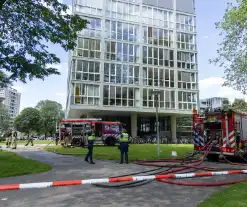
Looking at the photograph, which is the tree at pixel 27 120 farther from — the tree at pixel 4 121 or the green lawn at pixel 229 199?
the green lawn at pixel 229 199

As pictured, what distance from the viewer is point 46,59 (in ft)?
40.2

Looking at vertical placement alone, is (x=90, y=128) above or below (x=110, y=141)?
above

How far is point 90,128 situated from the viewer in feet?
71.8

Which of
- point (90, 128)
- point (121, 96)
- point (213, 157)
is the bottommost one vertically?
point (213, 157)

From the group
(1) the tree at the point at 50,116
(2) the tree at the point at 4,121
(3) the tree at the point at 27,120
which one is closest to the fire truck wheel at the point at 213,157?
(3) the tree at the point at 27,120

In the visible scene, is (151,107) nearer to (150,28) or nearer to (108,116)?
(108,116)

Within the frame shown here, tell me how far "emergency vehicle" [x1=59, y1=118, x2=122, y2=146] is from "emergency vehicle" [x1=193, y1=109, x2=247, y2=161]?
38.4 feet

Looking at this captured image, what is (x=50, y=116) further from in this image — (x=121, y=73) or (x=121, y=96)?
(x=121, y=96)

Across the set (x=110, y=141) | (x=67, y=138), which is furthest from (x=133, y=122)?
(x=67, y=138)

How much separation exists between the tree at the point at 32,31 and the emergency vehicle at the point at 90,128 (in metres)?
10.1

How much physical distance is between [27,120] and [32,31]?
5719cm

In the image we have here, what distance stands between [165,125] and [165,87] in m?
8.02

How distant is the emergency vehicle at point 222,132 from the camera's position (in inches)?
420

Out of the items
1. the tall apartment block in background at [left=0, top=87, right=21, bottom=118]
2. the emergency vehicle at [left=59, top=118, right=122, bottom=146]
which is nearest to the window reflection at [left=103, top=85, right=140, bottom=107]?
the emergency vehicle at [left=59, top=118, right=122, bottom=146]
